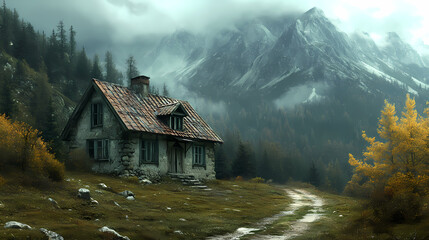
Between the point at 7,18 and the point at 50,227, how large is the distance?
15439 cm

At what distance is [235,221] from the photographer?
17969 mm

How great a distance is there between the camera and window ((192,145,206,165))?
3947 cm

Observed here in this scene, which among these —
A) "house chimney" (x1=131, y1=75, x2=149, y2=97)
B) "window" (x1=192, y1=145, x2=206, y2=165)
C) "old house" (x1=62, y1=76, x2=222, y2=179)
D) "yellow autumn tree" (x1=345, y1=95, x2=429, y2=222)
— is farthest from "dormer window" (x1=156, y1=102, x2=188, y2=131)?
"yellow autumn tree" (x1=345, y1=95, x2=429, y2=222)

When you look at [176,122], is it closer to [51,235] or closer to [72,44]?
[51,235]

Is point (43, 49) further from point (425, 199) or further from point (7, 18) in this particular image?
point (425, 199)

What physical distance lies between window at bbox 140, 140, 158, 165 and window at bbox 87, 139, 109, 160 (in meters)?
3.12

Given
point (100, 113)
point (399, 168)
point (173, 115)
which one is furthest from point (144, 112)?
point (399, 168)

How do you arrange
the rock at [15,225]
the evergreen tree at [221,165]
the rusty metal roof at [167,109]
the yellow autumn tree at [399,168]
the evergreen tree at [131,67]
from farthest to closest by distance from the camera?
the evergreen tree at [131,67] < the evergreen tree at [221,165] < the rusty metal roof at [167,109] < the yellow autumn tree at [399,168] < the rock at [15,225]

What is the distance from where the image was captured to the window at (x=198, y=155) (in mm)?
39469

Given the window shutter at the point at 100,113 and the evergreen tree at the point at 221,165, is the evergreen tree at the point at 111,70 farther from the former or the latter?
the window shutter at the point at 100,113

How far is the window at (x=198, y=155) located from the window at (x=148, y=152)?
5.32 metres

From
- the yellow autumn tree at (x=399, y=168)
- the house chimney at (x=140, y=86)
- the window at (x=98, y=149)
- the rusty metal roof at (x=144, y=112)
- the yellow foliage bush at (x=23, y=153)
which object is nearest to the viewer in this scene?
the yellow autumn tree at (x=399, y=168)

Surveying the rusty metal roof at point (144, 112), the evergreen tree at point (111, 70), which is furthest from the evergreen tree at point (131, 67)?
the rusty metal roof at point (144, 112)

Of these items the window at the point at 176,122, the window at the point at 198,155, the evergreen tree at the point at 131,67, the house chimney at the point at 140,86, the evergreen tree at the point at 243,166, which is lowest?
the evergreen tree at the point at 243,166
